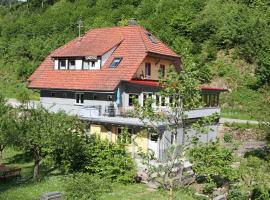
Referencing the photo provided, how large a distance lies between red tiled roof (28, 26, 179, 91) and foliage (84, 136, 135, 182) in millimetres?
5671

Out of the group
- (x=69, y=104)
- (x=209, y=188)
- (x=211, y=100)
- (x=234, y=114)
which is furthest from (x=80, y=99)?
(x=234, y=114)

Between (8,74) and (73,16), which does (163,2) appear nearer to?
(73,16)

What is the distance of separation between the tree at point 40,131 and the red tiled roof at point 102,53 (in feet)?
21.4

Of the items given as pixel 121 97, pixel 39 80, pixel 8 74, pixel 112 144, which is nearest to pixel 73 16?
pixel 8 74

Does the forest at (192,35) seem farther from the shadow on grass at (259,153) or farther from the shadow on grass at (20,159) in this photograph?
the shadow on grass at (20,159)

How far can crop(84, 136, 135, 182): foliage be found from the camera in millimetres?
25672

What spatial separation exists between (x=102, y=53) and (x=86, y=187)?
1454cm

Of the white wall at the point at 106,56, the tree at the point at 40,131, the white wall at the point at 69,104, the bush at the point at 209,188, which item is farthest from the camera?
the white wall at the point at 106,56

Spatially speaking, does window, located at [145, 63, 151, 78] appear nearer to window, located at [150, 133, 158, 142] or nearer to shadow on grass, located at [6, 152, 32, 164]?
window, located at [150, 133, 158, 142]

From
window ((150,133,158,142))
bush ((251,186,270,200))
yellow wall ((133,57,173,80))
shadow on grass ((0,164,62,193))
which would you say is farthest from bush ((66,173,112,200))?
yellow wall ((133,57,173,80))

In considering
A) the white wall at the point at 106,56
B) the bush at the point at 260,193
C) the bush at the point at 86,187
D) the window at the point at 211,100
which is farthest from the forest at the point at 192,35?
the bush at the point at 86,187

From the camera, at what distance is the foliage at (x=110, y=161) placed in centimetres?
2567

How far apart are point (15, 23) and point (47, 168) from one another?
5834 cm

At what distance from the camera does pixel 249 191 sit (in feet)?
71.3
